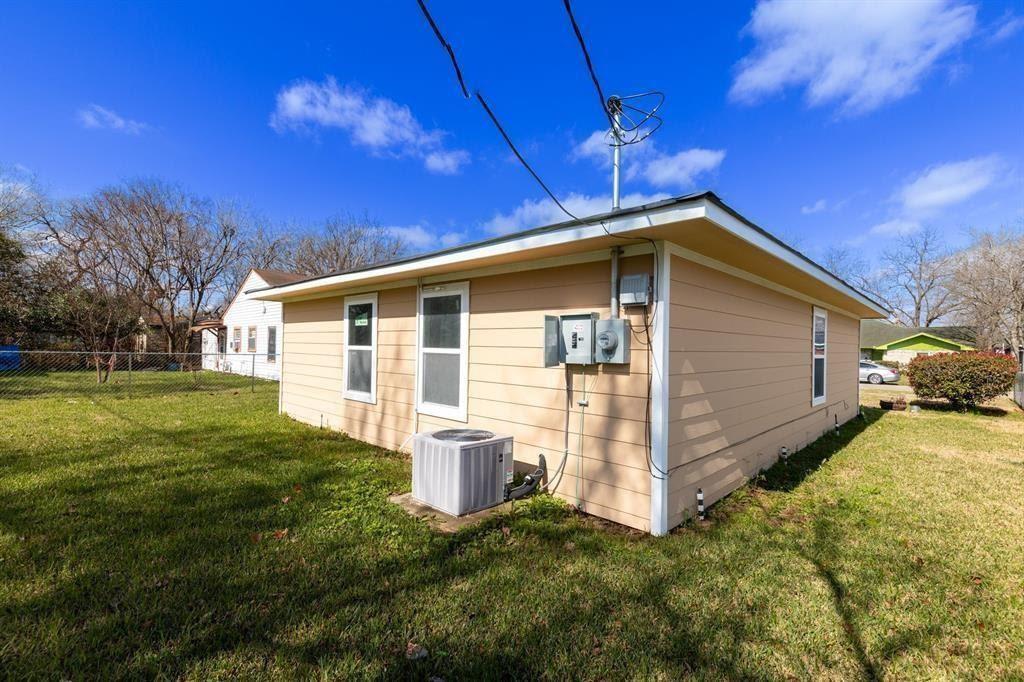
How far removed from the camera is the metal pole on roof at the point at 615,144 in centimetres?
411

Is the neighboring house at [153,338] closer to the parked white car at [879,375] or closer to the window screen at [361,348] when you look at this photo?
the window screen at [361,348]

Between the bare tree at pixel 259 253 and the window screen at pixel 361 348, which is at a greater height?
the bare tree at pixel 259 253

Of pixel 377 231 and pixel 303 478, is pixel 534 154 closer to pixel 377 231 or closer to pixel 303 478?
pixel 303 478

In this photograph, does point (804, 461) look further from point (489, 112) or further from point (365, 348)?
point (365, 348)

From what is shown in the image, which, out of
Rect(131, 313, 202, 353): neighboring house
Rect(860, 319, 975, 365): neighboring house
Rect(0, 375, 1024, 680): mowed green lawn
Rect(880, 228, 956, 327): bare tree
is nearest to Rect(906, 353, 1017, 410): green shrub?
Rect(0, 375, 1024, 680): mowed green lawn

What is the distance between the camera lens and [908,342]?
1153 inches

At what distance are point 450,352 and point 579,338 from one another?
73.0 inches

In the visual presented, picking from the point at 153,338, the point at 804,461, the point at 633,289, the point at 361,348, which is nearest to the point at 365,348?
the point at 361,348

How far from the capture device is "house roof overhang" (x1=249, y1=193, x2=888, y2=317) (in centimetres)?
286

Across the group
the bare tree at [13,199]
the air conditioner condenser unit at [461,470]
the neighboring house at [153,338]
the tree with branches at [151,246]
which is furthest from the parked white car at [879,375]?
the bare tree at [13,199]

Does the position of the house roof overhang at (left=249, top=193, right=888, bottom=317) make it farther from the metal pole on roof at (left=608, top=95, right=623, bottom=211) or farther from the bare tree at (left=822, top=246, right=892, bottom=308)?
the bare tree at (left=822, top=246, right=892, bottom=308)

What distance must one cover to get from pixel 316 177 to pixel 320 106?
12.1 metres

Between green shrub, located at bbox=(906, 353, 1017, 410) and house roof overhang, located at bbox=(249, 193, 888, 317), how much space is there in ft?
25.5

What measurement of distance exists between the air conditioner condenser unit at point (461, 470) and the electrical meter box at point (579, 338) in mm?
915
